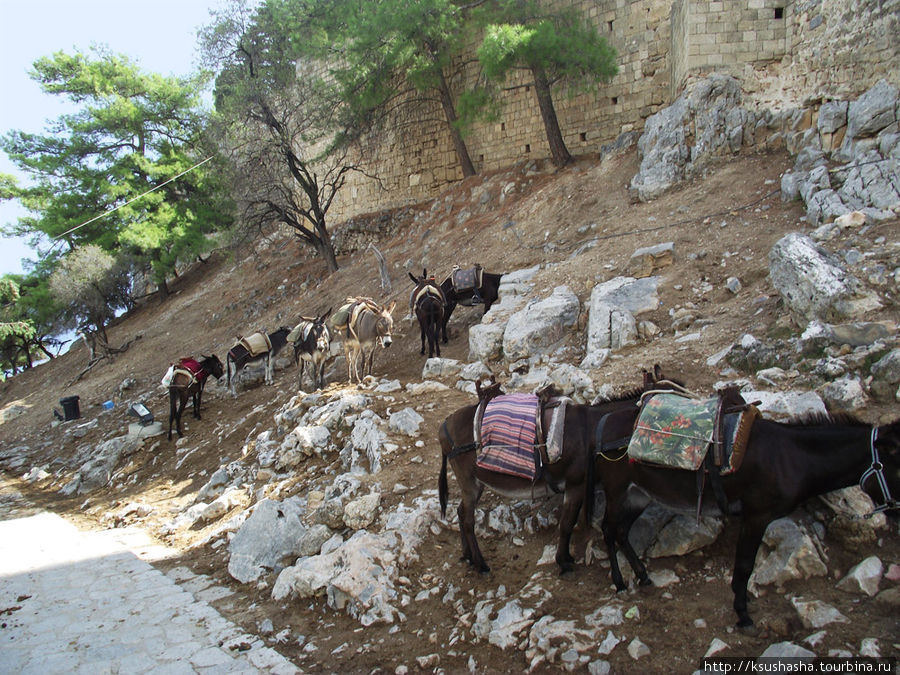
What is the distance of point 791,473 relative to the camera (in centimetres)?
336

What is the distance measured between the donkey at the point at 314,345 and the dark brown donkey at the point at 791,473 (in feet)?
29.0

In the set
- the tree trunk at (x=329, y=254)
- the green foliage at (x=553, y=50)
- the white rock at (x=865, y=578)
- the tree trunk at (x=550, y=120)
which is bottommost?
the white rock at (x=865, y=578)

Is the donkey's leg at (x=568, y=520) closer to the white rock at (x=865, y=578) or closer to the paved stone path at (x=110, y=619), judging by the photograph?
the white rock at (x=865, y=578)

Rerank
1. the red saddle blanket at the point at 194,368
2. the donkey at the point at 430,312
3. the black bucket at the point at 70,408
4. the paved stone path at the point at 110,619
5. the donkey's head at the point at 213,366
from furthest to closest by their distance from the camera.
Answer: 1. the black bucket at the point at 70,408
2. the donkey's head at the point at 213,366
3. the red saddle blanket at the point at 194,368
4. the donkey at the point at 430,312
5. the paved stone path at the point at 110,619

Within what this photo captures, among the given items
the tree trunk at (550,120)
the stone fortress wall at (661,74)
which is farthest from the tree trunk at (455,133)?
the tree trunk at (550,120)

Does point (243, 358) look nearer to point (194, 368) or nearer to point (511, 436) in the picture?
point (194, 368)

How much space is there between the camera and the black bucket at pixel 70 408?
15.7m

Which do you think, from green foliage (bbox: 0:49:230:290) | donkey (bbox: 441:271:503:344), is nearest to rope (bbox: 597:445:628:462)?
donkey (bbox: 441:271:503:344)

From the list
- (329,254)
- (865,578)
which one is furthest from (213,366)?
(865,578)

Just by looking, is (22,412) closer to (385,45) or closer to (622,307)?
(385,45)

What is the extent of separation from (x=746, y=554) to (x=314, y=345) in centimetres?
940

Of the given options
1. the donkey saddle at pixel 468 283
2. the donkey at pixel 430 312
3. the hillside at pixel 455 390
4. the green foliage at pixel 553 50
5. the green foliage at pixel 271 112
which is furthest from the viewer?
the green foliage at pixel 271 112

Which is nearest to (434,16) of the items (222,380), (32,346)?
(222,380)

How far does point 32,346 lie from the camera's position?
29.7 metres
